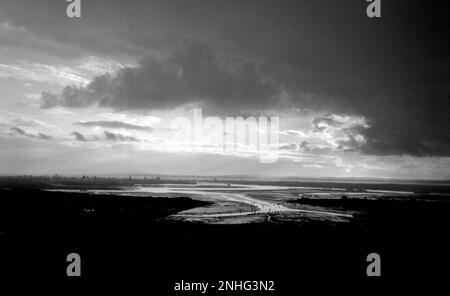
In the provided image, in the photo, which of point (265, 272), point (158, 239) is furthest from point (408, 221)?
point (158, 239)

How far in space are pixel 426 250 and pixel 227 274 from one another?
18.6 m

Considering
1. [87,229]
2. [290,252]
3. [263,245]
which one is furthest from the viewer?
[87,229]

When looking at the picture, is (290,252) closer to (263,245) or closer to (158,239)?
(263,245)

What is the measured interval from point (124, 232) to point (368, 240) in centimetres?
2358

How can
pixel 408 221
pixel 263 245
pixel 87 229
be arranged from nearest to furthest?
pixel 263 245, pixel 87 229, pixel 408 221

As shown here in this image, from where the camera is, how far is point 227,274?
20812 millimetres

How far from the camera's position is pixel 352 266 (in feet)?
75.6

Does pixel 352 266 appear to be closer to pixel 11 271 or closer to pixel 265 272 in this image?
pixel 265 272
